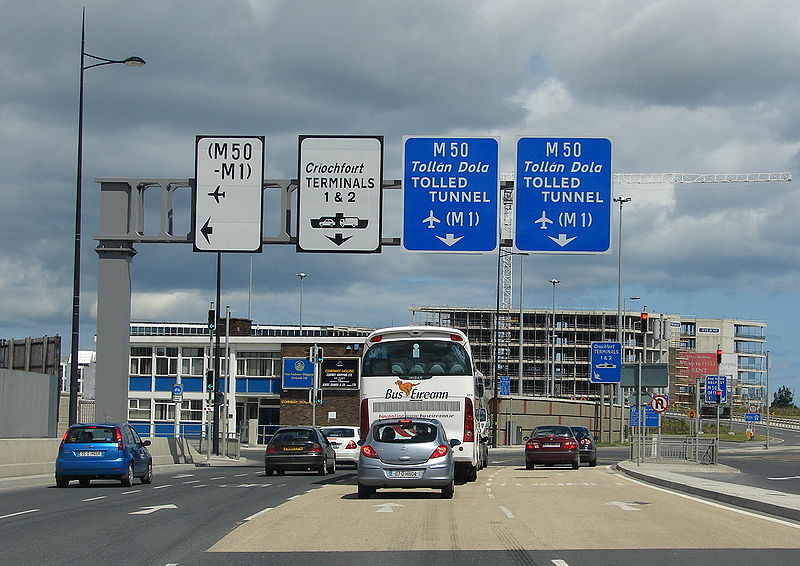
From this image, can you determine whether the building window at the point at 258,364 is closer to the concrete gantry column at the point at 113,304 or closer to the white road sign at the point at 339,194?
the concrete gantry column at the point at 113,304

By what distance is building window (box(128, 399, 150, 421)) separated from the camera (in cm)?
7988

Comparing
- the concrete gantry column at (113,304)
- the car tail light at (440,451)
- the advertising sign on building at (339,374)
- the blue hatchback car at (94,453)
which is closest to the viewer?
the car tail light at (440,451)

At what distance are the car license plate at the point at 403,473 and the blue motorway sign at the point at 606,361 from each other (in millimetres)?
39295

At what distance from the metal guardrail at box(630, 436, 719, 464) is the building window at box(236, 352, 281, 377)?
1582 inches

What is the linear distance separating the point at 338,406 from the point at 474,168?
5058 cm

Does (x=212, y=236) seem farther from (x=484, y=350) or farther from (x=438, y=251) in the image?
(x=484, y=350)

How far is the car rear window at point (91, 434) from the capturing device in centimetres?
2638

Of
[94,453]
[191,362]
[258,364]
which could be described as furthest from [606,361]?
[94,453]

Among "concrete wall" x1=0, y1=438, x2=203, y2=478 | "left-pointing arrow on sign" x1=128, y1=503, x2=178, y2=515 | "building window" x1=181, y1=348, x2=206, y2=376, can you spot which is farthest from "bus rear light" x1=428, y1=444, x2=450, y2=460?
"building window" x1=181, y1=348, x2=206, y2=376

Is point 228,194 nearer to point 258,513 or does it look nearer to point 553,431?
point 258,513

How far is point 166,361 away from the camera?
8044cm

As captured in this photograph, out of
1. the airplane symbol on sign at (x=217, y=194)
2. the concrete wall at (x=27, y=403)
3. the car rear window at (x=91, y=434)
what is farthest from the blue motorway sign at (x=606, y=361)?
the car rear window at (x=91, y=434)

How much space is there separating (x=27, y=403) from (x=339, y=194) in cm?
1471

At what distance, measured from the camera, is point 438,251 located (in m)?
27.6
